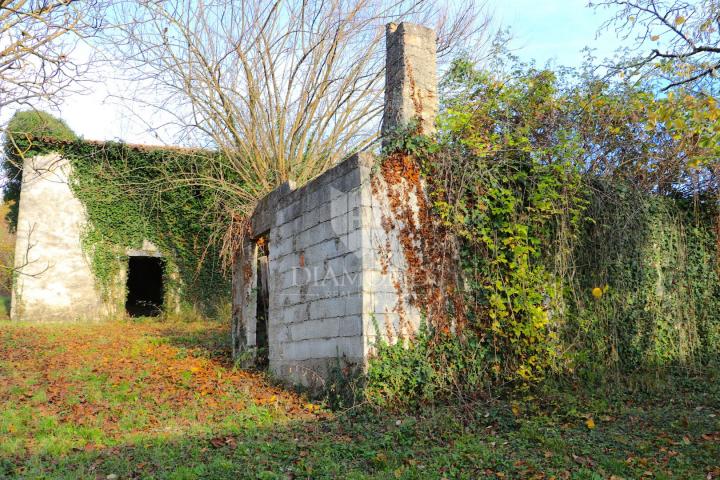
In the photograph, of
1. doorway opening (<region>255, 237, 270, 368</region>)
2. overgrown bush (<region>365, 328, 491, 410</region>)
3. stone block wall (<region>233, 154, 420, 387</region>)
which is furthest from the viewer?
doorway opening (<region>255, 237, 270, 368</region>)

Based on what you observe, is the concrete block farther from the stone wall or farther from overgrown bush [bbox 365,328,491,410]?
the stone wall

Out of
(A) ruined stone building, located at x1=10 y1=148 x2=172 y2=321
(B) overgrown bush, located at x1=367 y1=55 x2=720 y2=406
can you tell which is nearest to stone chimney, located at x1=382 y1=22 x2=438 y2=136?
(B) overgrown bush, located at x1=367 y1=55 x2=720 y2=406

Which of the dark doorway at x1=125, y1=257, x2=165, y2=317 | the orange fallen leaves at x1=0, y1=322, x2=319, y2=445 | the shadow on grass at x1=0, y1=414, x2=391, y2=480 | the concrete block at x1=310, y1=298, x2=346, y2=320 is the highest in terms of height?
the dark doorway at x1=125, y1=257, x2=165, y2=317

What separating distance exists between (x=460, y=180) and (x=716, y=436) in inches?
140

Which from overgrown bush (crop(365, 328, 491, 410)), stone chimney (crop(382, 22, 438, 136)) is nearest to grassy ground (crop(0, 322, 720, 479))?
overgrown bush (crop(365, 328, 491, 410))

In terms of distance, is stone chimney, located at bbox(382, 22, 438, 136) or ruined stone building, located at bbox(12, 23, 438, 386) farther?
stone chimney, located at bbox(382, 22, 438, 136)

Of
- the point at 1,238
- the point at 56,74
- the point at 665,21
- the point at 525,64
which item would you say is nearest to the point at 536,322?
the point at 665,21

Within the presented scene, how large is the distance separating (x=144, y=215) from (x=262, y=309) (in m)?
8.09

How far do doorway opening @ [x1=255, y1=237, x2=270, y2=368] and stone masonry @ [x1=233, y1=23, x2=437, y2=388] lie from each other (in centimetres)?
85

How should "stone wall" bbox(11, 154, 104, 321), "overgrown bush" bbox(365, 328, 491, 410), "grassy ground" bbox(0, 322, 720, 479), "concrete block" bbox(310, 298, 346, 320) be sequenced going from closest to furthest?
"grassy ground" bbox(0, 322, 720, 479)
"overgrown bush" bbox(365, 328, 491, 410)
"concrete block" bbox(310, 298, 346, 320)
"stone wall" bbox(11, 154, 104, 321)

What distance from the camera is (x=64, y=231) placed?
1539 cm

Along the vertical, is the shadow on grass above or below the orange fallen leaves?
below

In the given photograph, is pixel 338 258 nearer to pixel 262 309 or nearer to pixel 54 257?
pixel 262 309

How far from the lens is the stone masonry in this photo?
638 centimetres
